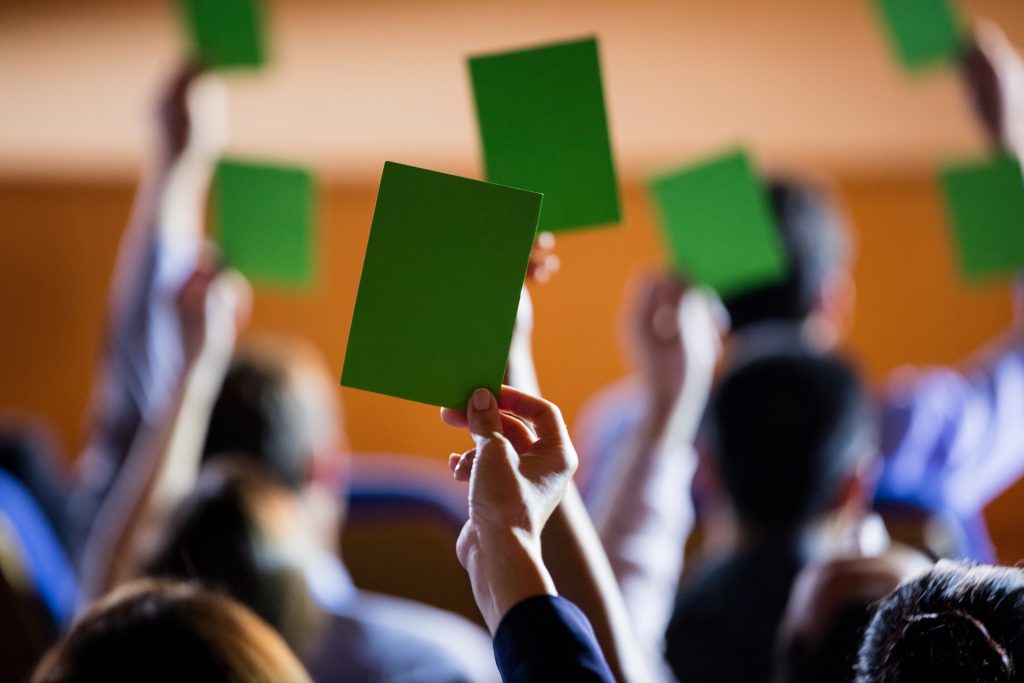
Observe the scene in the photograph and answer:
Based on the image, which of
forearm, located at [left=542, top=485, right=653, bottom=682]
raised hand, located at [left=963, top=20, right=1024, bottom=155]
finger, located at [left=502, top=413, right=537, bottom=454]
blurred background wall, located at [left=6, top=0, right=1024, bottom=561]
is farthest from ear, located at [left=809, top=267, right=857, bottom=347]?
Answer: finger, located at [left=502, top=413, right=537, bottom=454]

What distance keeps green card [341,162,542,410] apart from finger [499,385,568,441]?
25mm

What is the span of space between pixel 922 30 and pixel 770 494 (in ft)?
2.38

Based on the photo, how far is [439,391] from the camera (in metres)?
0.70

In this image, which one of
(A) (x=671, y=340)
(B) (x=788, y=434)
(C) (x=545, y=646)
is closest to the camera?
(C) (x=545, y=646)

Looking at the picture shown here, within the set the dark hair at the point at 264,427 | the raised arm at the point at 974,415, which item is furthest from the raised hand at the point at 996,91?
the dark hair at the point at 264,427

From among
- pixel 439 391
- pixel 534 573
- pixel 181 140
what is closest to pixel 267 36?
pixel 181 140

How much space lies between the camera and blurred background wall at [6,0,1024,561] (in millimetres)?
2717

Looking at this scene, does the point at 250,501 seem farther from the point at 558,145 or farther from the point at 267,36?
the point at 267,36

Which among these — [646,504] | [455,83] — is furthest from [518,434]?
[455,83]

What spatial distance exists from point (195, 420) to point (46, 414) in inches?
92.4

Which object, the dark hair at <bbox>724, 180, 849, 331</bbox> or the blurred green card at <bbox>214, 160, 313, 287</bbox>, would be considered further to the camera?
the dark hair at <bbox>724, 180, 849, 331</bbox>

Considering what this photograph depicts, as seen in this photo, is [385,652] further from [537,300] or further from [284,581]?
[537,300]

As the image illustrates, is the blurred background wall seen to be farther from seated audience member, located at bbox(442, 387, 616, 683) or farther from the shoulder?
seated audience member, located at bbox(442, 387, 616, 683)

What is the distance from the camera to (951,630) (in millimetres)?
662
